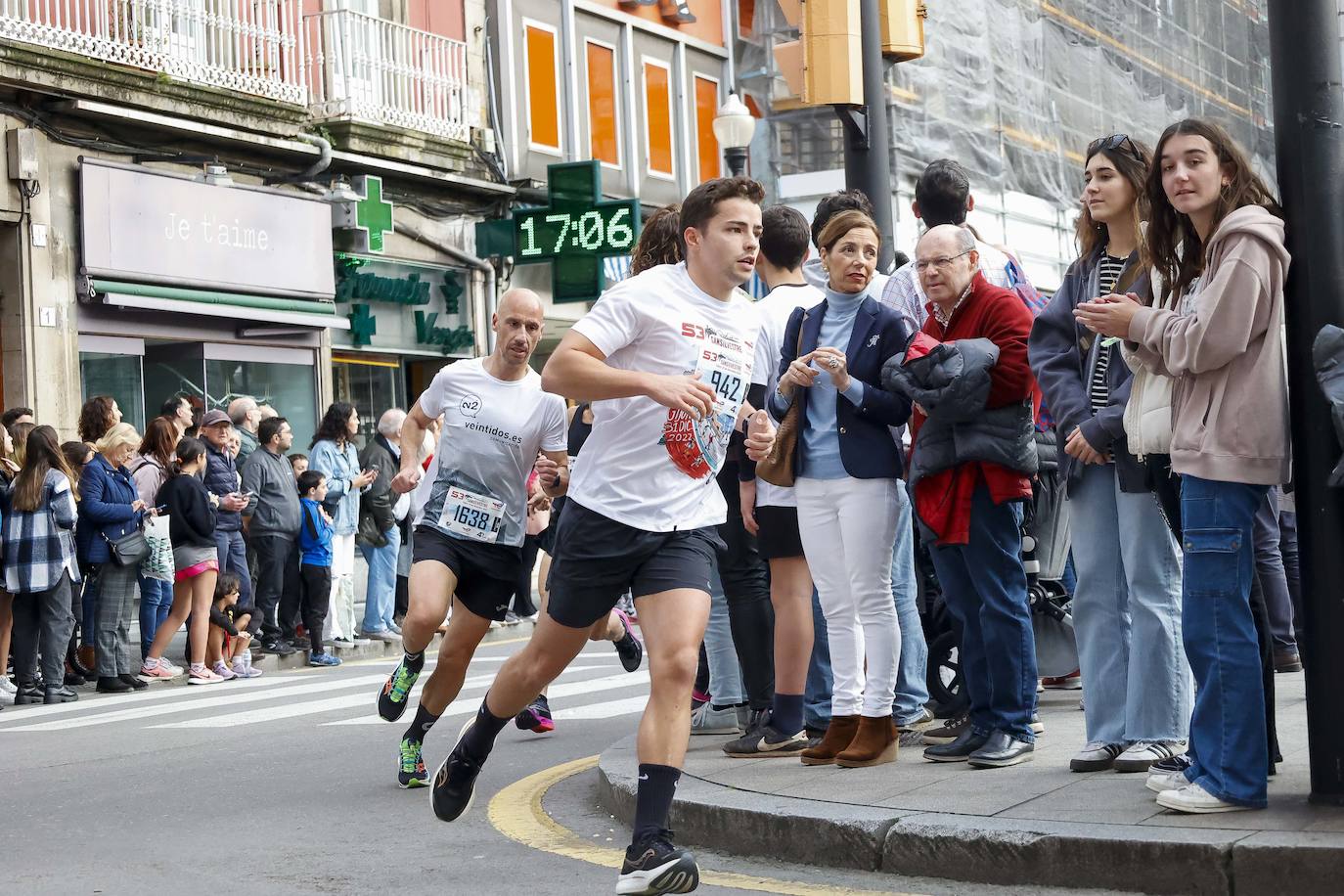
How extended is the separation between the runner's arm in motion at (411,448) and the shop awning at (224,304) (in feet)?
37.8

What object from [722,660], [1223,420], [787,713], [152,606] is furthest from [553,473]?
[152,606]

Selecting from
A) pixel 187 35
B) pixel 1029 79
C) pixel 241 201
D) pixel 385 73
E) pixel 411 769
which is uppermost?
pixel 1029 79

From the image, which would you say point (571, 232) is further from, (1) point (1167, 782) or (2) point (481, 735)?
(1) point (1167, 782)

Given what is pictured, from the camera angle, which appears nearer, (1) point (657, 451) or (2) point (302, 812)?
(1) point (657, 451)

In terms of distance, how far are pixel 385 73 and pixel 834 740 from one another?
17241 millimetres

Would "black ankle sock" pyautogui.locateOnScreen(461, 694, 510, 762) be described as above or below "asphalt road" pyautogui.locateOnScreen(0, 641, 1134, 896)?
above

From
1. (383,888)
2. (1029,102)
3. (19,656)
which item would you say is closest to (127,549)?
(19,656)

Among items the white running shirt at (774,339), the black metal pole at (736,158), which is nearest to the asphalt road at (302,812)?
the white running shirt at (774,339)

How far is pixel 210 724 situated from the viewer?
10625 mm

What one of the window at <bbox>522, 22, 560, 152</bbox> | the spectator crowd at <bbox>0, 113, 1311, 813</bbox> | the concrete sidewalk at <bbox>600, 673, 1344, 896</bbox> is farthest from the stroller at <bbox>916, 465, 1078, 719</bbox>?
the window at <bbox>522, 22, 560, 152</bbox>

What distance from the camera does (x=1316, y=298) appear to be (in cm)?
551

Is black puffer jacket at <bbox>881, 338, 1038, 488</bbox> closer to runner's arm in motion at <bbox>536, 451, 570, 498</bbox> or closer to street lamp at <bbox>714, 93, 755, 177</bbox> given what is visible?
runner's arm in motion at <bbox>536, 451, 570, 498</bbox>

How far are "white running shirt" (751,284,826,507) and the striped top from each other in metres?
1.26

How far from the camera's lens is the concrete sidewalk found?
5004mm
